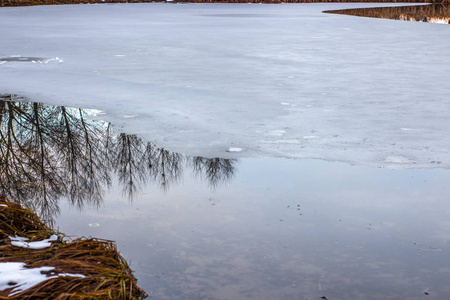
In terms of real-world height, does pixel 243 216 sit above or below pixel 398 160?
below

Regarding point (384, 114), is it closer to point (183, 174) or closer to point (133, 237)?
point (183, 174)

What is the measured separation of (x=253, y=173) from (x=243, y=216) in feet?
2.87

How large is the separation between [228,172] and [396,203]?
4.45 ft

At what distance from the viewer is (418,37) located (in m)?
16.2

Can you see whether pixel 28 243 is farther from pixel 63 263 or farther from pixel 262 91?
pixel 262 91

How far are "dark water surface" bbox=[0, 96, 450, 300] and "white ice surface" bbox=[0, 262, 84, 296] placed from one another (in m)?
0.52

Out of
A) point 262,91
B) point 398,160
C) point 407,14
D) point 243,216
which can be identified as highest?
point 407,14

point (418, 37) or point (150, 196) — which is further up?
point (418, 37)

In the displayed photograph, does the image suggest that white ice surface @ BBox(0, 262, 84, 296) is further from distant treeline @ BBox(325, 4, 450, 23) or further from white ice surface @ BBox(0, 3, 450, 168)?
distant treeline @ BBox(325, 4, 450, 23)

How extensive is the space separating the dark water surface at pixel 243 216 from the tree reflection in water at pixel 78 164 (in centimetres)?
2

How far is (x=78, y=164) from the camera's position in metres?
4.92

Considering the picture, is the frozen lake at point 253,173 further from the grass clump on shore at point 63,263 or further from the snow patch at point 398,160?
the grass clump on shore at point 63,263

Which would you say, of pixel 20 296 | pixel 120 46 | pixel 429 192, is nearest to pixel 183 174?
pixel 429 192

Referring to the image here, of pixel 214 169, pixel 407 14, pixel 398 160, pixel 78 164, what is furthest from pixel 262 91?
pixel 407 14
